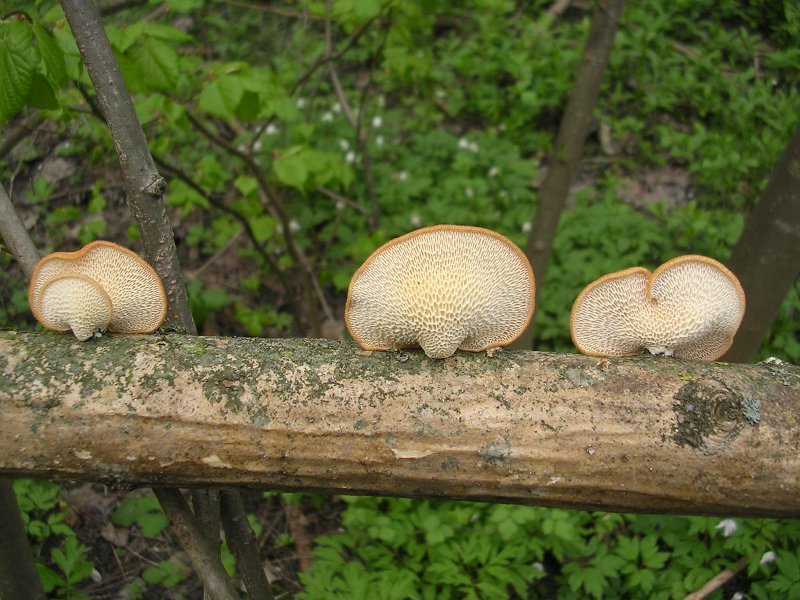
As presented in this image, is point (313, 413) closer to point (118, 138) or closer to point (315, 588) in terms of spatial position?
point (118, 138)

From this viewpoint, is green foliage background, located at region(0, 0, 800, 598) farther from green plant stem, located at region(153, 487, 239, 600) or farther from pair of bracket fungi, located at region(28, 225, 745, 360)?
green plant stem, located at region(153, 487, 239, 600)

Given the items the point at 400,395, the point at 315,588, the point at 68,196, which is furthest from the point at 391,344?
Result: the point at 68,196

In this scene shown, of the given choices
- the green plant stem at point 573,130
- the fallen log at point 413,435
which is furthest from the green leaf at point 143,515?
the green plant stem at point 573,130

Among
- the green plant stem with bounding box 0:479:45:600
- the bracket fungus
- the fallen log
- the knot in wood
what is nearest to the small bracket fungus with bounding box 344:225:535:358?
the fallen log

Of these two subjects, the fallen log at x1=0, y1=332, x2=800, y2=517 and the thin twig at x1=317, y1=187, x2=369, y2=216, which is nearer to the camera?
the fallen log at x1=0, y1=332, x2=800, y2=517

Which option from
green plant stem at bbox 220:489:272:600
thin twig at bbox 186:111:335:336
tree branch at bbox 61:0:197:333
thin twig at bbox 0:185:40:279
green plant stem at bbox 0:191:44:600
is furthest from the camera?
thin twig at bbox 186:111:335:336

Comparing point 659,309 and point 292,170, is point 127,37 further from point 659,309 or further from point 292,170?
point 659,309
